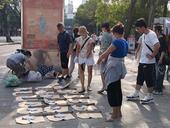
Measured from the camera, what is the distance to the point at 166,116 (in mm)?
8969

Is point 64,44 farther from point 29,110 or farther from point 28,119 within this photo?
point 28,119

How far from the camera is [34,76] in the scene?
46.1 ft

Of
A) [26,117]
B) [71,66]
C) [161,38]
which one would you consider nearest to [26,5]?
[71,66]

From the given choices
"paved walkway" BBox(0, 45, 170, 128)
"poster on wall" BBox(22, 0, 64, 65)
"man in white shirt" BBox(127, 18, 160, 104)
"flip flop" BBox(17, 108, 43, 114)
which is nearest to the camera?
"paved walkway" BBox(0, 45, 170, 128)

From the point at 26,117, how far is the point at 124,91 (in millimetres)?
4207

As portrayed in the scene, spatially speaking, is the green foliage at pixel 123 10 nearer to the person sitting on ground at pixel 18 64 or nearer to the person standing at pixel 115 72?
the person sitting on ground at pixel 18 64

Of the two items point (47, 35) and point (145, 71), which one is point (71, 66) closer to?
point (47, 35)

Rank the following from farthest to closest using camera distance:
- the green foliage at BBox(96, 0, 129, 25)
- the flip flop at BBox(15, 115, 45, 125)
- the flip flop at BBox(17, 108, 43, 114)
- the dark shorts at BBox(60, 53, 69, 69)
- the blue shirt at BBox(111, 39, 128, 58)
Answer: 1. the green foliage at BBox(96, 0, 129, 25)
2. the dark shorts at BBox(60, 53, 69, 69)
3. the flip flop at BBox(17, 108, 43, 114)
4. the blue shirt at BBox(111, 39, 128, 58)
5. the flip flop at BBox(15, 115, 45, 125)

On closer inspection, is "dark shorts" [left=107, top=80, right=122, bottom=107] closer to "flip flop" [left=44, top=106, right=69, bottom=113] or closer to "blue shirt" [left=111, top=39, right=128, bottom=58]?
"blue shirt" [left=111, top=39, right=128, bottom=58]

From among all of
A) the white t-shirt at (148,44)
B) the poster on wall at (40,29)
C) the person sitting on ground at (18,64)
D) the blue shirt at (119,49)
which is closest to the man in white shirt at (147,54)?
the white t-shirt at (148,44)

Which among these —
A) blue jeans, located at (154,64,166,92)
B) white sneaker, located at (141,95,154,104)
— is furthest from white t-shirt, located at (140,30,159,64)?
blue jeans, located at (154,64,166,92)

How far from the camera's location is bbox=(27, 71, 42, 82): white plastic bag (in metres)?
13.9

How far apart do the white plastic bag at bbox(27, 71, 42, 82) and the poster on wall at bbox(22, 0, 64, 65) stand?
5.91ft

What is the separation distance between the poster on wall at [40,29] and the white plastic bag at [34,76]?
71.0 inches
